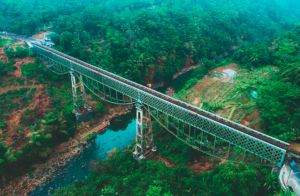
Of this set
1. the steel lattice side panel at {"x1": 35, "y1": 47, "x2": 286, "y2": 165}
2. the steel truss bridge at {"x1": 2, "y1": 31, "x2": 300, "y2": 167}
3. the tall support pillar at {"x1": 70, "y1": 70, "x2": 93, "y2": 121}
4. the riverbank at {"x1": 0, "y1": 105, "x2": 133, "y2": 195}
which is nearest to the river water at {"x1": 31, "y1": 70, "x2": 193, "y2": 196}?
the riverbank at {"x1": 0, "y1": 105, "x2": 133, "y2": 195}

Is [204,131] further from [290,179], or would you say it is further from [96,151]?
[96,151]

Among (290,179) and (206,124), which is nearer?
(290,179)

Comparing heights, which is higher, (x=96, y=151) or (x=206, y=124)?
(x=206, y=124)

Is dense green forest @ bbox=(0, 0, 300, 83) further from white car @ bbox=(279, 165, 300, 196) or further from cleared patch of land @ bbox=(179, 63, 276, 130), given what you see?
white car @ bbox=(279, 165, 300, 196)

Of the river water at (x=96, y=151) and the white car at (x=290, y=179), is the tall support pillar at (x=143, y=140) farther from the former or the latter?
the white car at (x=290, y=179)

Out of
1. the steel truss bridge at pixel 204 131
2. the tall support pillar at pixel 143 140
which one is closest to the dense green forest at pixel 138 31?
the steel truss bridge at pixel 204 131

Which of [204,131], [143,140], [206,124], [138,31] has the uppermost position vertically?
[138,31]

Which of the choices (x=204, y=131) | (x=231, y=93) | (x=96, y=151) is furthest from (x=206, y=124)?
(x=231, y=93)
